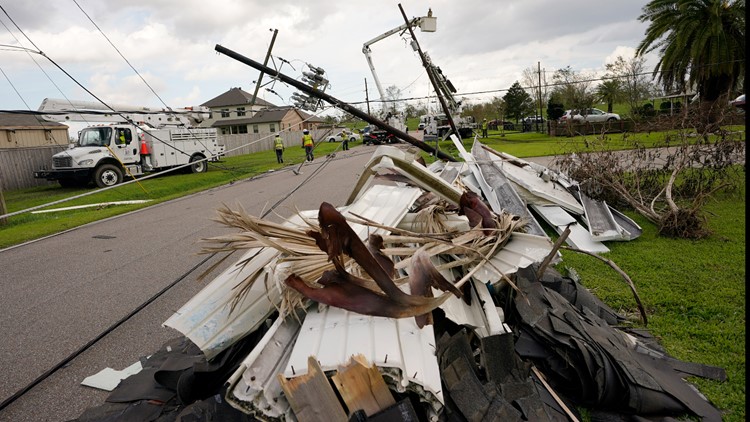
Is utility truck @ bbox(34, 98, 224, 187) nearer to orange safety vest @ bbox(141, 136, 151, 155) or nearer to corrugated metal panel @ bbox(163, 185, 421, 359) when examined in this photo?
orange safety vest @ bbox(141, 136, 151, 155)

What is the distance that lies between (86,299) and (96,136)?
55.5 feet

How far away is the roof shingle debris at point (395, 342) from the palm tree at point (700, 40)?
65.5ft

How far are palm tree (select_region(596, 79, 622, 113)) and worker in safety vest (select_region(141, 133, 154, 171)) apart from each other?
29.7 metres

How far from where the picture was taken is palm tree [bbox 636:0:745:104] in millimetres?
18922

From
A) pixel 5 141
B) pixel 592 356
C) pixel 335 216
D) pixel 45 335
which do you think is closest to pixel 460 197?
pixel 592 356

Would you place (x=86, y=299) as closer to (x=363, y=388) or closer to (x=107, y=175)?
(x=363, y=388)

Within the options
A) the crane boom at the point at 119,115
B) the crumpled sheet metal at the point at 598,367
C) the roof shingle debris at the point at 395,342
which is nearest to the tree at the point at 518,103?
the crane boom at the point at 119,115

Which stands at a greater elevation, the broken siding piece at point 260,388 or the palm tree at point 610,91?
the palm tree at point 610,91

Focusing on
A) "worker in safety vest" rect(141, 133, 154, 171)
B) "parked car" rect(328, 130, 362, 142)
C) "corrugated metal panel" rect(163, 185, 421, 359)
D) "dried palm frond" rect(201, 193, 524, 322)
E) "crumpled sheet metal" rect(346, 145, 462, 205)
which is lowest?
"corrugated metal panel" rect(163, 185, 421, 359)

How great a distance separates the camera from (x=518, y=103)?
38.8 metres

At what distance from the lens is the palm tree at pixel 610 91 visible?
31.1 metres

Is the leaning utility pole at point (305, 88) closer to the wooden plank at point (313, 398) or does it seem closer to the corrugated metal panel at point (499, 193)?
the corrugated metal panel at point (499, 193)

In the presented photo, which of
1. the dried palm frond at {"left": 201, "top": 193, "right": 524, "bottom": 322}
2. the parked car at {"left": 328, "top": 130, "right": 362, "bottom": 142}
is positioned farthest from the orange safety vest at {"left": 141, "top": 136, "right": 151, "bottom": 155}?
the parked car at {"left": 328, "top": 130, "right": 362, "bottom": 142}

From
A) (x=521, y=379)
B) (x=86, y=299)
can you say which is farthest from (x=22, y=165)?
(x=521, y=379)
